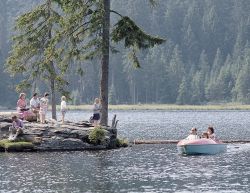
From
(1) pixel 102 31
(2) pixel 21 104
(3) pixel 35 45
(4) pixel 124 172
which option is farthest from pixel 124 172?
(3) pixel 35 45

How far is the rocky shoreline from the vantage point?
46156 mm

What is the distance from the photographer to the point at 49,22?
182 feet

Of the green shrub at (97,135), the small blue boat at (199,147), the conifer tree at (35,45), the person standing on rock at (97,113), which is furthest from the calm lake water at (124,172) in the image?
the conifer tree at (35,45)

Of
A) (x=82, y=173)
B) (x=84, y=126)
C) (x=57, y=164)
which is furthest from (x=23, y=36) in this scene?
(x=82, y=173)

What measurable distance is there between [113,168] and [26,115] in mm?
14885

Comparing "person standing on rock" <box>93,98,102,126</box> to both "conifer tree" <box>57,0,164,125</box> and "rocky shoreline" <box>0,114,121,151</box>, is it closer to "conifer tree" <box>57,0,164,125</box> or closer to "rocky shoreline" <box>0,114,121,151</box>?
"conifer tree" <box>57,0,164,125</box>

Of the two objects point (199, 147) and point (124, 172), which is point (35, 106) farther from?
point (124, 172)

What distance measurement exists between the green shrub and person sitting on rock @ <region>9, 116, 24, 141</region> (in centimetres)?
444

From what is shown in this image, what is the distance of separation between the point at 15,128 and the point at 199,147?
38.0ft

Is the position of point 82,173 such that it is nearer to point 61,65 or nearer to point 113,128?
point 113,128

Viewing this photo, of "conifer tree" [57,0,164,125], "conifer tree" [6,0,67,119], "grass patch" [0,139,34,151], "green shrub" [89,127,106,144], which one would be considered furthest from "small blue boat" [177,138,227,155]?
"conifer tree" [6,0,67,119]

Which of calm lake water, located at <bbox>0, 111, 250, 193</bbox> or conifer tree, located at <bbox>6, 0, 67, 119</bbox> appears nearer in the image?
calm lake water, located at <bbox>0, 111, 250, 193</bbox>

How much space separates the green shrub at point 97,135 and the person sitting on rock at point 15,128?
175 inches

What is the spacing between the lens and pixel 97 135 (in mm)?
47000
